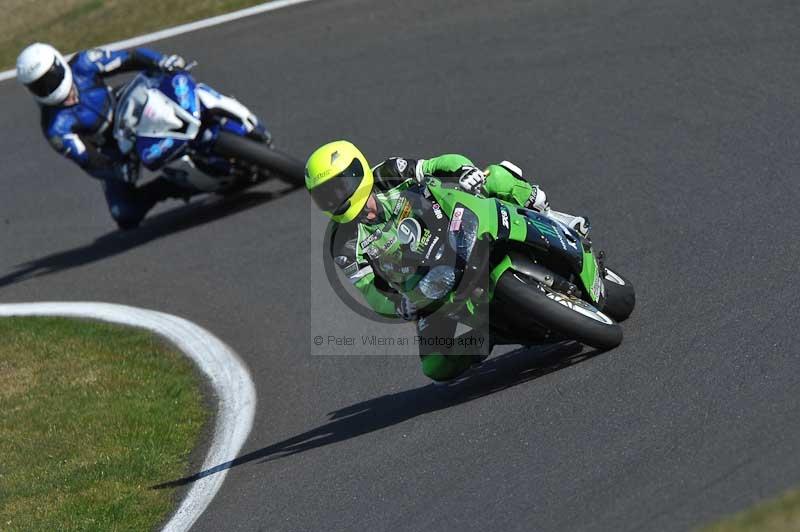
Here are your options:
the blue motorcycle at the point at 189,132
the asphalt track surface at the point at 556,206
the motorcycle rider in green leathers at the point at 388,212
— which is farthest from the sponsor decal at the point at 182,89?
the motorcycle rider in green leathers at the point at 388,212

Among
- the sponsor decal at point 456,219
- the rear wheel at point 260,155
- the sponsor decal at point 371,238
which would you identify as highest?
the sponsor decal at point 456,219

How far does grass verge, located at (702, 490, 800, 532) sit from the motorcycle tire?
2.90 meters

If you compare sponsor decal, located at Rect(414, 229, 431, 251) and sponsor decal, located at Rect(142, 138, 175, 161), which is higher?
sponsor decal, located at Rect(414, 229, 431, 251)

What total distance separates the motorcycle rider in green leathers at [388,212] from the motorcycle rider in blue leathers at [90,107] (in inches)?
216

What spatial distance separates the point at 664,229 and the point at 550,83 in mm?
3718

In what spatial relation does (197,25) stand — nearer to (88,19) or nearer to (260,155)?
(88,19)

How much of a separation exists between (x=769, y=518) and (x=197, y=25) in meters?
13.5

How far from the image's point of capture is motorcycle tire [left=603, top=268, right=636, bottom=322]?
7.80m

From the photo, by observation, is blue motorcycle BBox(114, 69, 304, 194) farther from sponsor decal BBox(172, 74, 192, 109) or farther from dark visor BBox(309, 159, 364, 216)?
dark visor BBox(309, 159, 364, 216)

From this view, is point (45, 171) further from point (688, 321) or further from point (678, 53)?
point (688, 321)

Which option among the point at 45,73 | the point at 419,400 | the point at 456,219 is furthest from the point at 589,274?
the point at 45,73

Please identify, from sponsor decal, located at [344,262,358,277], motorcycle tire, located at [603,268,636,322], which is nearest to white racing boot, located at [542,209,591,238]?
motorcycle tire, located at [603,268,636,322]

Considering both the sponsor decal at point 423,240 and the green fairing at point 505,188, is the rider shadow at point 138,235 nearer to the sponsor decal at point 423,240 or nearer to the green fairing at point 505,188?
the green fairing at point 505,188

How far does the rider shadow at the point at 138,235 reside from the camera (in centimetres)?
1295
